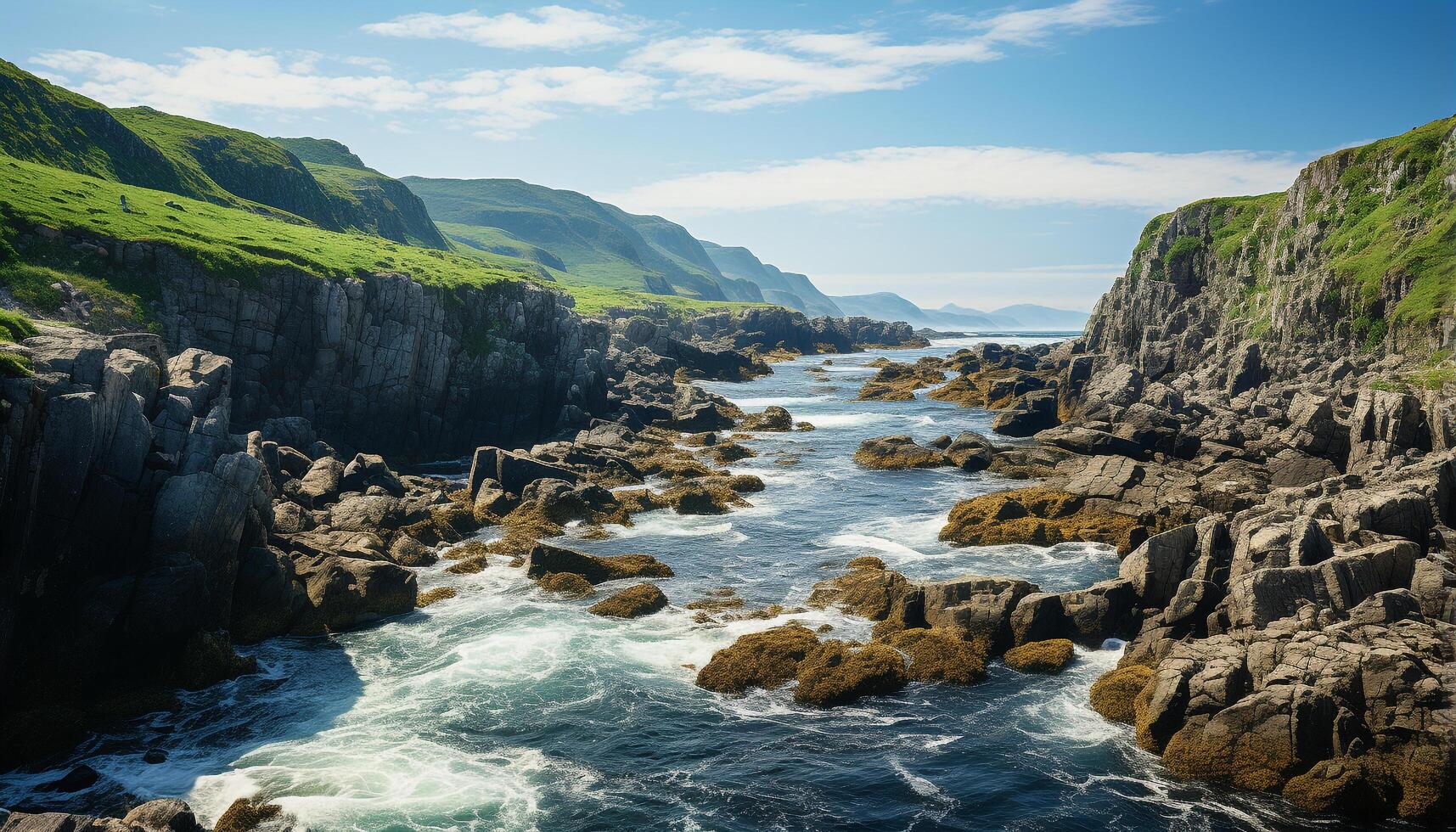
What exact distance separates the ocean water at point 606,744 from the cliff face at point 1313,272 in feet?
165

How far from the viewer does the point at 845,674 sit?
32719 mm

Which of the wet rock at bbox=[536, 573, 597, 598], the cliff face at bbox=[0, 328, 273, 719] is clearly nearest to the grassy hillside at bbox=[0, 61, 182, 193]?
the cliff face at bbox=[0, 328, 273, 719]

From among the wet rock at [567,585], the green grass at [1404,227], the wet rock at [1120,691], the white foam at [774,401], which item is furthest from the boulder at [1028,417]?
the wet rock at [1120,691]

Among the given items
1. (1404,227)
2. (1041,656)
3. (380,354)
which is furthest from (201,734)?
(1404,227)

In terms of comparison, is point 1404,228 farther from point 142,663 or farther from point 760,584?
point 142,663

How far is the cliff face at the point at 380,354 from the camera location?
64062 millimetres

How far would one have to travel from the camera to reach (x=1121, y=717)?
29422mm

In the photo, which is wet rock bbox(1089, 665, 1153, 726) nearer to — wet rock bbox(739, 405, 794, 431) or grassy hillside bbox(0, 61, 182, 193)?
wet rock bbox(739, 405, 794, 431)

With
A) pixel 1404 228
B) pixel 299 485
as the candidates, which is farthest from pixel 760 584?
pixel 1404 228

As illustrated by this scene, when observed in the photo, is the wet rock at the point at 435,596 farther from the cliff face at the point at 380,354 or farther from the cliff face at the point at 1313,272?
the cliff face at the point at 1313,272

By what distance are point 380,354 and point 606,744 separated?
175 feet

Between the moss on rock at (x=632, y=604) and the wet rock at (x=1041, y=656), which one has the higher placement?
the wet rock at (x=1041, y=656)

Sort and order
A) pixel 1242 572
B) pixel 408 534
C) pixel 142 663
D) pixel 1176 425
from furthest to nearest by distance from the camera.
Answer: pixel 1176 425
pixel 408 534
pixel 1242 572
pixel 142 663

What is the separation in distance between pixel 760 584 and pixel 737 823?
20.9 meters
